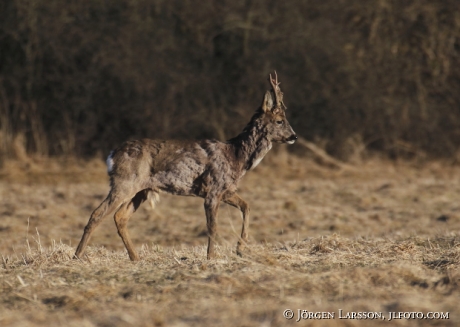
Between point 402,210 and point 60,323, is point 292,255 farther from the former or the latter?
point 402,210

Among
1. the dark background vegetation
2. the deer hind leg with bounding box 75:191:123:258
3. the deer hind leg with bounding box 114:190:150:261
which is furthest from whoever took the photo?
the dark background vegetation

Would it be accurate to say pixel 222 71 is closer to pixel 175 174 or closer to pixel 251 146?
pixel 251 146

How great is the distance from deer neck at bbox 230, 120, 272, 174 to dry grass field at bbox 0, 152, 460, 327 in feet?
3.38

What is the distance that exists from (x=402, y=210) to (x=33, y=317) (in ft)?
35.6

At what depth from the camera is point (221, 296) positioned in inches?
267

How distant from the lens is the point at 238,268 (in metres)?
7.83

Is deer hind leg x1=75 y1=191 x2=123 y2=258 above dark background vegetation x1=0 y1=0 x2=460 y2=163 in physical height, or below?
below

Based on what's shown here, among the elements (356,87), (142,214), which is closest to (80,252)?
(142,214)

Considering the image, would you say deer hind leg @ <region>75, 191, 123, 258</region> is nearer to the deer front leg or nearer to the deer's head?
the deer front leg

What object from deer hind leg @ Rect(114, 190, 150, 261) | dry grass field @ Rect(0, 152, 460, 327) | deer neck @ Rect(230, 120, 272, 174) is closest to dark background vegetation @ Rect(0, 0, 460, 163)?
dry grass field @ Rect(0, 152, 460, 327)

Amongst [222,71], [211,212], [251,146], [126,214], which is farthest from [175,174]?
[222,71]

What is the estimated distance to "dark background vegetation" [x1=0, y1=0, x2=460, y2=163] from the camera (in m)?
20.7

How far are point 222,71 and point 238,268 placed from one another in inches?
566

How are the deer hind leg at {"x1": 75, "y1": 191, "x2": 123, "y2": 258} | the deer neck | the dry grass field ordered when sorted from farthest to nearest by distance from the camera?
the deer neck, the deer hind leg at {"x1": 75, "y1": 191, "x2": 123, "y2": 258}, the dry grass field
